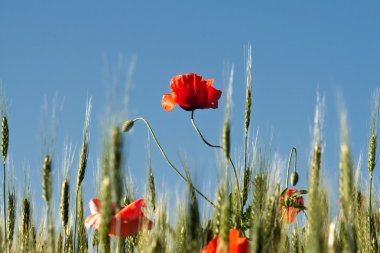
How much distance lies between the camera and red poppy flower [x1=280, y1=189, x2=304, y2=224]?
8.71 ft

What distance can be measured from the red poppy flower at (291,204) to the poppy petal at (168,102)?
0.83 metres

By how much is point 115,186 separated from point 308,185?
1.65ft

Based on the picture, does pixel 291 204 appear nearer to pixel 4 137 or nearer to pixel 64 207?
pixel 64 207

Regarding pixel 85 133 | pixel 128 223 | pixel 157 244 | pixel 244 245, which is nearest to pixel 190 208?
pixel 157 244

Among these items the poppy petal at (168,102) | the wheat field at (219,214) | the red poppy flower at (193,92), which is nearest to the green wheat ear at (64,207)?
the wheat field at (219,214)

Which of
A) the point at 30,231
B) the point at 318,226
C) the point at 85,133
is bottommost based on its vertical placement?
the point at 30,231

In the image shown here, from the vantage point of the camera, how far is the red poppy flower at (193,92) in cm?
319

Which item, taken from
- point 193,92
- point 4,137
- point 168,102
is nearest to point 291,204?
point 193,92

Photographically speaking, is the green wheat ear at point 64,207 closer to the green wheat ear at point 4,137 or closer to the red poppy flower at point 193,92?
the green wheat ear at point 4,137

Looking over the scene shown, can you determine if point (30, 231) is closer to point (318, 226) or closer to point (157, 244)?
point (157, 244)

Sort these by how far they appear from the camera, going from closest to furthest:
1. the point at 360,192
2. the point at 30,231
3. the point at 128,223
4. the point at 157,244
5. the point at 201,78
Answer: the point at 157,244 → the point at 128,223 → the point at 30,231 → the point at 360,192 → the point at 201,78

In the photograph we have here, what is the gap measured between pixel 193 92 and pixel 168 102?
292mm

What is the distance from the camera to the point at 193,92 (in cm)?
319

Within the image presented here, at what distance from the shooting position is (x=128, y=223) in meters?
2.19
